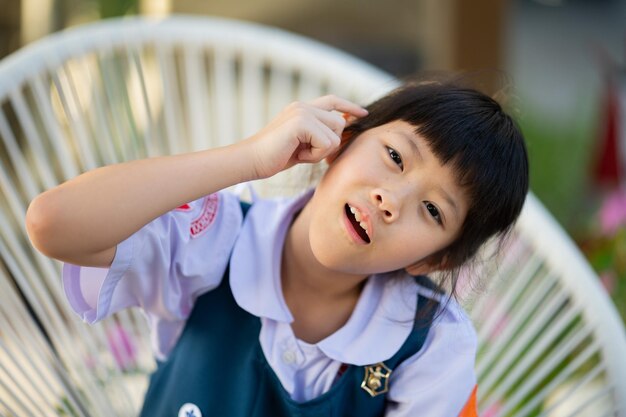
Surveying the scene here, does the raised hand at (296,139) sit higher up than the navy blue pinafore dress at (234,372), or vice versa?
the raised hand at (296,139)

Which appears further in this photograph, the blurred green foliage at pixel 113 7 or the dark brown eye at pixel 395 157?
the blurred green foliage at pixel 113 7

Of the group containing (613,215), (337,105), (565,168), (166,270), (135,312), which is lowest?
(565,168)

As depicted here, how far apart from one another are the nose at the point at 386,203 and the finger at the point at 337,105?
99 millimetres

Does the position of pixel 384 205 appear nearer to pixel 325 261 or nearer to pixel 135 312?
pixel 325 261

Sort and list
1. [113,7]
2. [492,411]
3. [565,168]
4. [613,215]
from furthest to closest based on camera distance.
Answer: [565,168] < [113,7] < [613,215] < [492,411]

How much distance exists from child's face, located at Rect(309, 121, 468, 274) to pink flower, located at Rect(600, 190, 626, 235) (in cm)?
64

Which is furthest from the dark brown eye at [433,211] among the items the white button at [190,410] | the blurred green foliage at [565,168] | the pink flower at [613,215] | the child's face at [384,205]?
the blurred green foliage at [565,168]

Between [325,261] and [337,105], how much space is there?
0.14 meters

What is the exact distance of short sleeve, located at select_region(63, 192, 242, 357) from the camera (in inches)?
28.6

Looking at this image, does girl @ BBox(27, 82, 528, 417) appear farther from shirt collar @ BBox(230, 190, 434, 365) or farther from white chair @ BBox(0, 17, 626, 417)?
white chair @ BBox(0, 17, 626, 417)

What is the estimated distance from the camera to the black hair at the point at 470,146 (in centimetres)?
75

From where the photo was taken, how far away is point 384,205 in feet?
2.34

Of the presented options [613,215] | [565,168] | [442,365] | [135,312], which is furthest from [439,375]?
[565,168]

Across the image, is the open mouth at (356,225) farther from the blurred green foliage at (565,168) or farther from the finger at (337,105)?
the blurred green foliage at (565,168)
